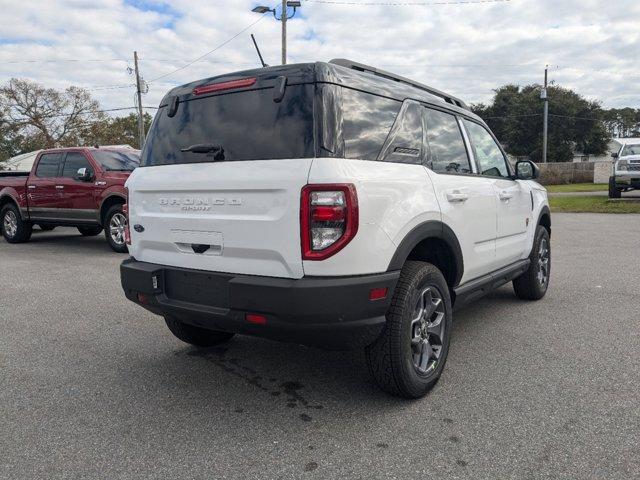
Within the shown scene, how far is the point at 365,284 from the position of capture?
269 centimetres

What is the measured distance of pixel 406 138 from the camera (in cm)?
331

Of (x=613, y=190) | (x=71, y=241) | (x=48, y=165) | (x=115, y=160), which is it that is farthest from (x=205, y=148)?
(x=613, y=190)

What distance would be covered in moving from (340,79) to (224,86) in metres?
0.74

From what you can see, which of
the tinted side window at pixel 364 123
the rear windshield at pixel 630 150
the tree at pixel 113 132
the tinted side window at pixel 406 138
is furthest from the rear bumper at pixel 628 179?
the tree at pixel 113 132

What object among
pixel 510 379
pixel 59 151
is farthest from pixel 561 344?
pixel 59 151

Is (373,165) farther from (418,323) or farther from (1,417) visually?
(1,417)

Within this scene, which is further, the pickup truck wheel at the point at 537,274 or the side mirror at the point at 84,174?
the side mirror at the point at 84,174

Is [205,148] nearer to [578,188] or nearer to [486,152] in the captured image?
[486,152]

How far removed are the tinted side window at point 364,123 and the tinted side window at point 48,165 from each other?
899 centimetres

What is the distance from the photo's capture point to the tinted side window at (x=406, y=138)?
312cm

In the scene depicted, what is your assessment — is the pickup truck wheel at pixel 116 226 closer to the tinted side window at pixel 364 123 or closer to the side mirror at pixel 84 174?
the side mirror at pixel 84 174

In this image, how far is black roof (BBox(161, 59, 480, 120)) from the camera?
2850mm

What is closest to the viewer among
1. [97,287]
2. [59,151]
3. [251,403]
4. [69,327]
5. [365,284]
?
[365,284]

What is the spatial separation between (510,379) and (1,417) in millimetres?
3113
